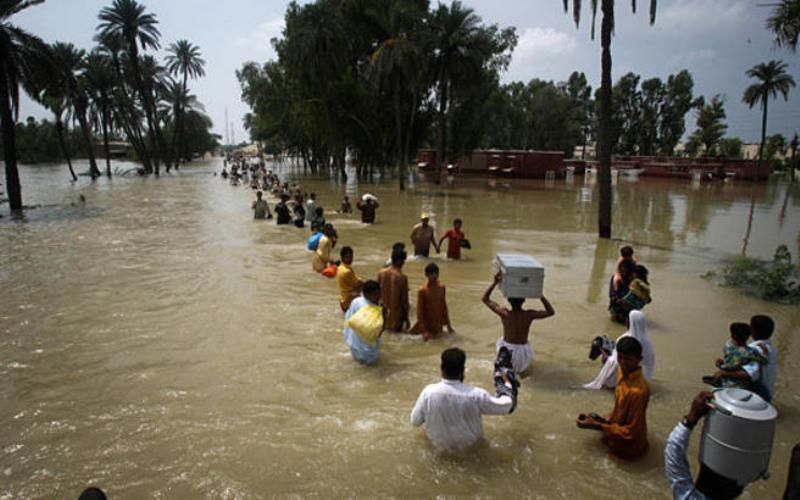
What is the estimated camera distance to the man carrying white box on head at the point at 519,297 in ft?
18.0

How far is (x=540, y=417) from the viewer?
5.19m

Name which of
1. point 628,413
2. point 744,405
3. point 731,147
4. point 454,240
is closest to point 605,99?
point 454,240

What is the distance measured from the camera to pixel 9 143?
22672 mm

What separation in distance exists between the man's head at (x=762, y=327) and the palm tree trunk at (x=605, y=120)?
11.5 meters

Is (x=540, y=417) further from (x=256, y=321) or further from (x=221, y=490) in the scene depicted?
(x=256, y=321)

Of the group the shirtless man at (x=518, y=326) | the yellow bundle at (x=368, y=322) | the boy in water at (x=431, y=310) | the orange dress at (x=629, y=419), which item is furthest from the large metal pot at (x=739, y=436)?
the boy in water at (x=431, y=310)

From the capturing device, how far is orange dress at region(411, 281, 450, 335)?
7090 mm

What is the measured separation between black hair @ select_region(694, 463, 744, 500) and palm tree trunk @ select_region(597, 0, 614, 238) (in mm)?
14039

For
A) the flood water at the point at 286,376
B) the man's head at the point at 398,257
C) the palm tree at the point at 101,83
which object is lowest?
the flood water at the point at 286,376

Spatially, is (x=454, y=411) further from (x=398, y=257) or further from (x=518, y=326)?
(x=398, y=257)

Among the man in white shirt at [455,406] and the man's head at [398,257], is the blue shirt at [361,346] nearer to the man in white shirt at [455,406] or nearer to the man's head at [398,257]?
the man's head at [398,257]

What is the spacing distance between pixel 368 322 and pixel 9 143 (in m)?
24.9

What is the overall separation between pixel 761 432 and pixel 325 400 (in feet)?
13.7

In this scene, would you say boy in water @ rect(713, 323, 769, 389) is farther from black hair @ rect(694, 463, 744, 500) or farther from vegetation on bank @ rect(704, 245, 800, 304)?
vegetation on bank @ rect(704, 245, 800, 304)
